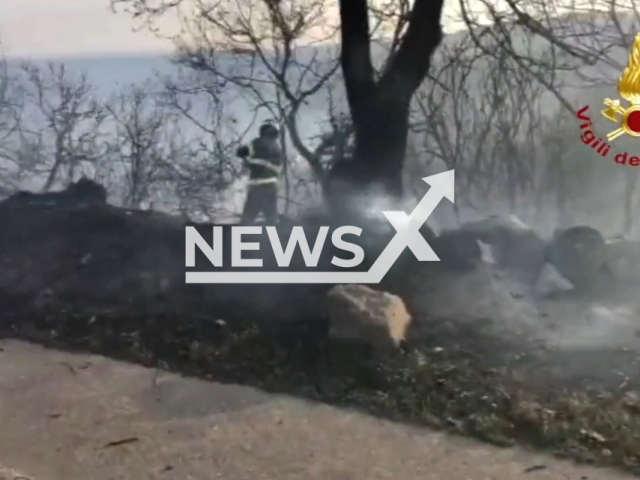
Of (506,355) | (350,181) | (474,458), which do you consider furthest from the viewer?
(350,181)

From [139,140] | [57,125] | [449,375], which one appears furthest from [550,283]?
[57,125]

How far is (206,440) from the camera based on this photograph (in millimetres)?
4059

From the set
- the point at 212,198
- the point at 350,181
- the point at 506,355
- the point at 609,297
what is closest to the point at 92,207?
the point at 212,198

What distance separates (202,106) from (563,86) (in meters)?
1.80

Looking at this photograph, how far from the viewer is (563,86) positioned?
443 centimetres

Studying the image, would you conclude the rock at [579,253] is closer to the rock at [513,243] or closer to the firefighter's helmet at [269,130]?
the rock at [513,243]

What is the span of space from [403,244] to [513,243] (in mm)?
537

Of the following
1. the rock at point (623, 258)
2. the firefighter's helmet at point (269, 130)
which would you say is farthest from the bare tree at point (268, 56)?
the rock at point (623, 258)

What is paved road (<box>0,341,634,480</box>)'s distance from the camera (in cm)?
379

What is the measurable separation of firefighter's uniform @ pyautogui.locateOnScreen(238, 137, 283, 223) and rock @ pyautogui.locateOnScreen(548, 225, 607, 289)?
1.41m

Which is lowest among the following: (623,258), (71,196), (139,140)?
(623,258)

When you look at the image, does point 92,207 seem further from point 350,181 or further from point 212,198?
point 350,181

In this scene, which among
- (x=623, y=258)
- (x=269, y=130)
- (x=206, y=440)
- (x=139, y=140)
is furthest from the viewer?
(x=139, y=140)

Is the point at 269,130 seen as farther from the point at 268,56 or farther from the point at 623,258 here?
the point at 623,258
